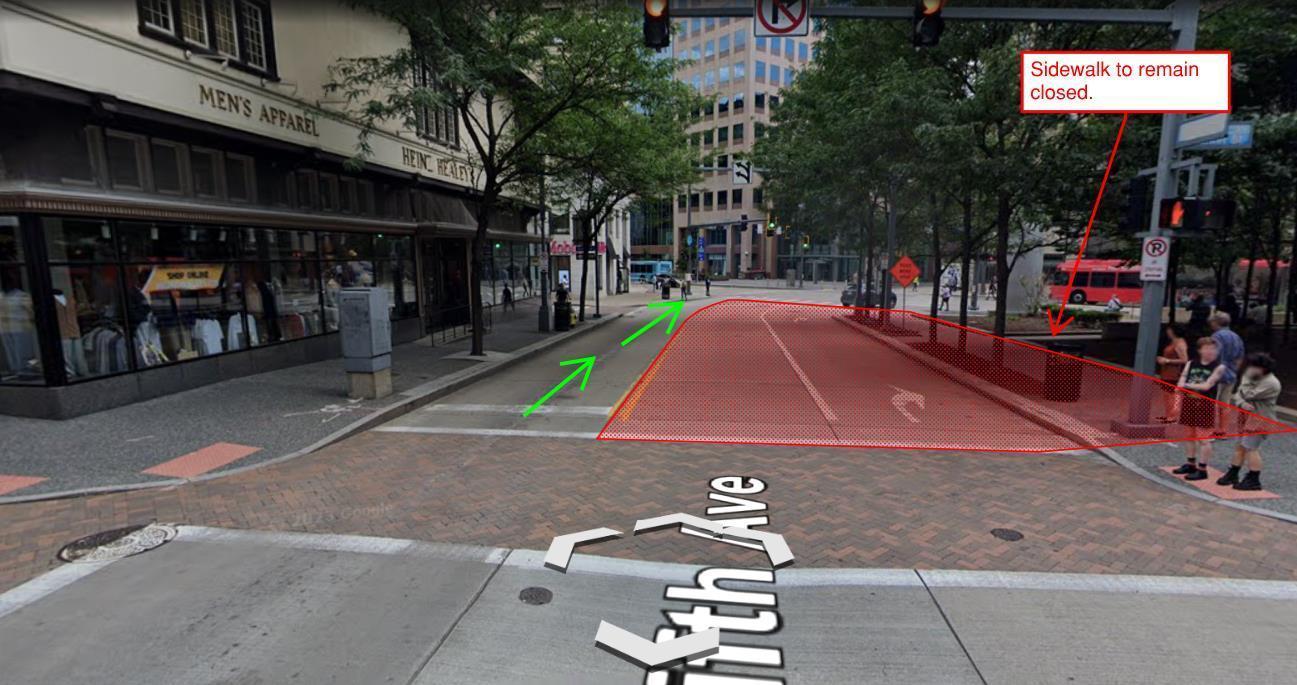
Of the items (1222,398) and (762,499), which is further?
(1222,398)

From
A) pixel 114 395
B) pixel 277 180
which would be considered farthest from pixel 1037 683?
pixel 277 180

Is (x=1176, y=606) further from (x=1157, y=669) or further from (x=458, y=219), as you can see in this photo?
(x=458, y=219)

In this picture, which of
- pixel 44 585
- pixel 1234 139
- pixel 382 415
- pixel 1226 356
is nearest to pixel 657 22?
pixel 382 415

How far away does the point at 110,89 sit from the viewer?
947cm

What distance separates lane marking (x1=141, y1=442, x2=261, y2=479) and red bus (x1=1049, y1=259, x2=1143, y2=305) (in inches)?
1609

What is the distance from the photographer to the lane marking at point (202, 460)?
7.06 metres

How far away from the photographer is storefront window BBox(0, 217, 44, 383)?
28.5 ft

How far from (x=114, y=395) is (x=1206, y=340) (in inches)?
573

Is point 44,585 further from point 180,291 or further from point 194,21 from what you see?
point 194,21

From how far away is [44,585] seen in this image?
4.65m

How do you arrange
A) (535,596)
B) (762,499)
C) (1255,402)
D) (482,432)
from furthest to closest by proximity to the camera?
(482,432) → (1255,402) → (762,499) → (535,596)

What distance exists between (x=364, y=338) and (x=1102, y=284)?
4304 centimetres
